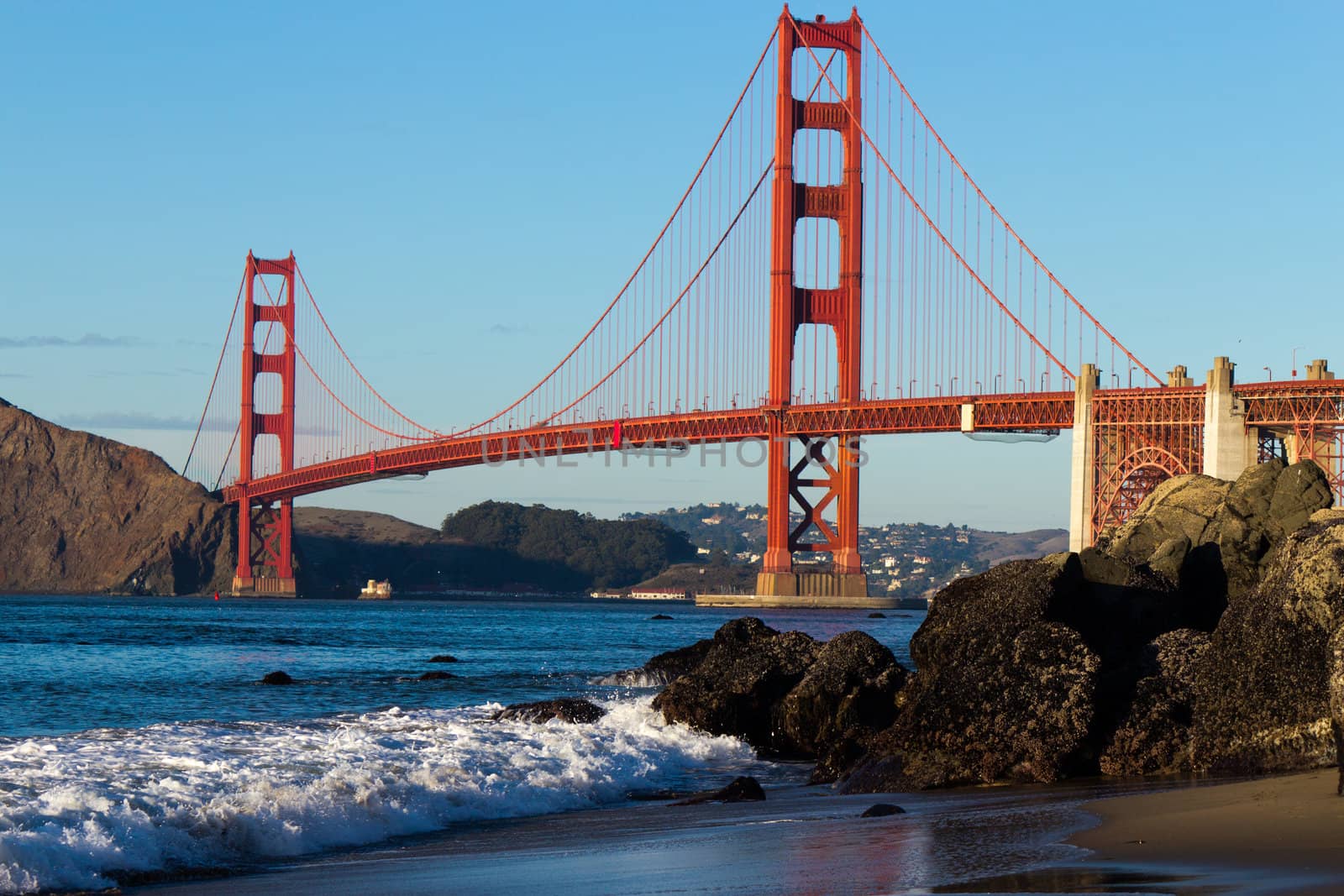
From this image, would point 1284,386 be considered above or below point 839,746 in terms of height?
above

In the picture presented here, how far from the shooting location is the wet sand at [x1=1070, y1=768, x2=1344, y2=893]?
7523mm

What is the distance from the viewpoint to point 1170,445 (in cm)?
5738

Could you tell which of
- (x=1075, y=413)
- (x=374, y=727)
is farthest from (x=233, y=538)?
(x=374, y=727)

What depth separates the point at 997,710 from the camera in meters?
13.2

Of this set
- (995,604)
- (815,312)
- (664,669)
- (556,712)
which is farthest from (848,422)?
(995,604)

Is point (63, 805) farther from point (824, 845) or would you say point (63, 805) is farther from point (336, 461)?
point (336, 461)

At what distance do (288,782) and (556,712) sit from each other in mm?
5997

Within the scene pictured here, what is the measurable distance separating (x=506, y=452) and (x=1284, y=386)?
33.9 meters

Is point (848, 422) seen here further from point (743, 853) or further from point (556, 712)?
point (743, 853)

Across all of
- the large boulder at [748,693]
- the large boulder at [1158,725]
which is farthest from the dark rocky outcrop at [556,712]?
the large boulder at [1158,725]

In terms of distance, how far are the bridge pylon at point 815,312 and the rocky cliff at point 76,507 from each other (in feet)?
209

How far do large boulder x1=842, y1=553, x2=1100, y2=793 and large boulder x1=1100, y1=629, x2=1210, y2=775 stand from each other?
31 centimetres

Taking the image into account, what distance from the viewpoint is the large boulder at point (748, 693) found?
57.1ft

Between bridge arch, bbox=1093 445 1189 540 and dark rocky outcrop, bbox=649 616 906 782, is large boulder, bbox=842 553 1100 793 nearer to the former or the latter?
dark rocky outcrop, bbox=649 616 906 782
